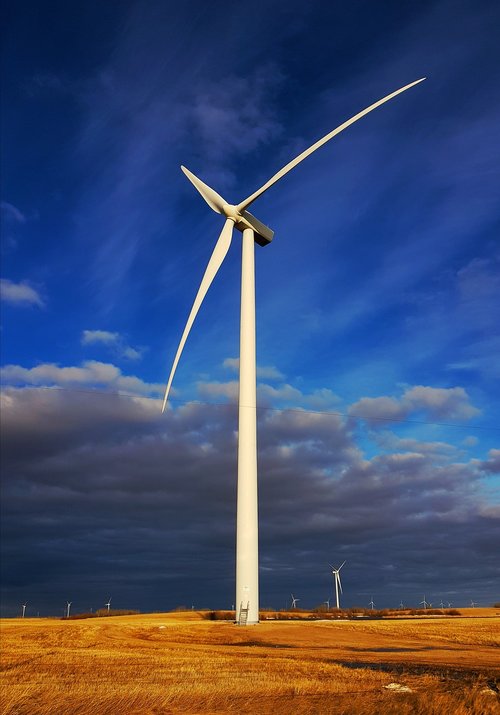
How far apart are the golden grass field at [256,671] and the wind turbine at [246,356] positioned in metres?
3.71

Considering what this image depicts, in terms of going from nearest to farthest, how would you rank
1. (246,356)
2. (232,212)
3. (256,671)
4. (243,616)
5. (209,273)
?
(256,671), (243,616), (246,356), (209,273), (232,212)

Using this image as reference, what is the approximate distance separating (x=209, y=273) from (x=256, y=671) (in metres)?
33.1

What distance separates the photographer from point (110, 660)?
22.8 metres

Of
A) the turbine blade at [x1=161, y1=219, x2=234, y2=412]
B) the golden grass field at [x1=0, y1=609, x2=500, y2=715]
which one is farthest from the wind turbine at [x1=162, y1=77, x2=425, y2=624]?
the golden grass field at [x1=0, y1=609, x2=500, y2=715]

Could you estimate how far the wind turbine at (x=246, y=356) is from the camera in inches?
1558

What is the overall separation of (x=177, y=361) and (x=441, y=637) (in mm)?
24328

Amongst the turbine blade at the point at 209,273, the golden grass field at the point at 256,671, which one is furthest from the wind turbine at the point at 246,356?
the golden grass field at the point at 256,671

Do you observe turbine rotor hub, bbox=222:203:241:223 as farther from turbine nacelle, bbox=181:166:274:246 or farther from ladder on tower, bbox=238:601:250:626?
ladder on tower, bbox=238:601:250:626

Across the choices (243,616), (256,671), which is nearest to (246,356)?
(243,616)

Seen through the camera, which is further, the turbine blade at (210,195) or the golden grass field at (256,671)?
the turbine blade at (210,195)

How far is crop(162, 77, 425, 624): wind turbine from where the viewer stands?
39.6 metres

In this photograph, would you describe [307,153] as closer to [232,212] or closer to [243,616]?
[232,212]

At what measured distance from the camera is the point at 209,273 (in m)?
47.6

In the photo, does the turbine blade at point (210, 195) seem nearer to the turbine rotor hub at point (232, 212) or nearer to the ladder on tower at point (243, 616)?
the turbine rotor hub at point (232, 212)
